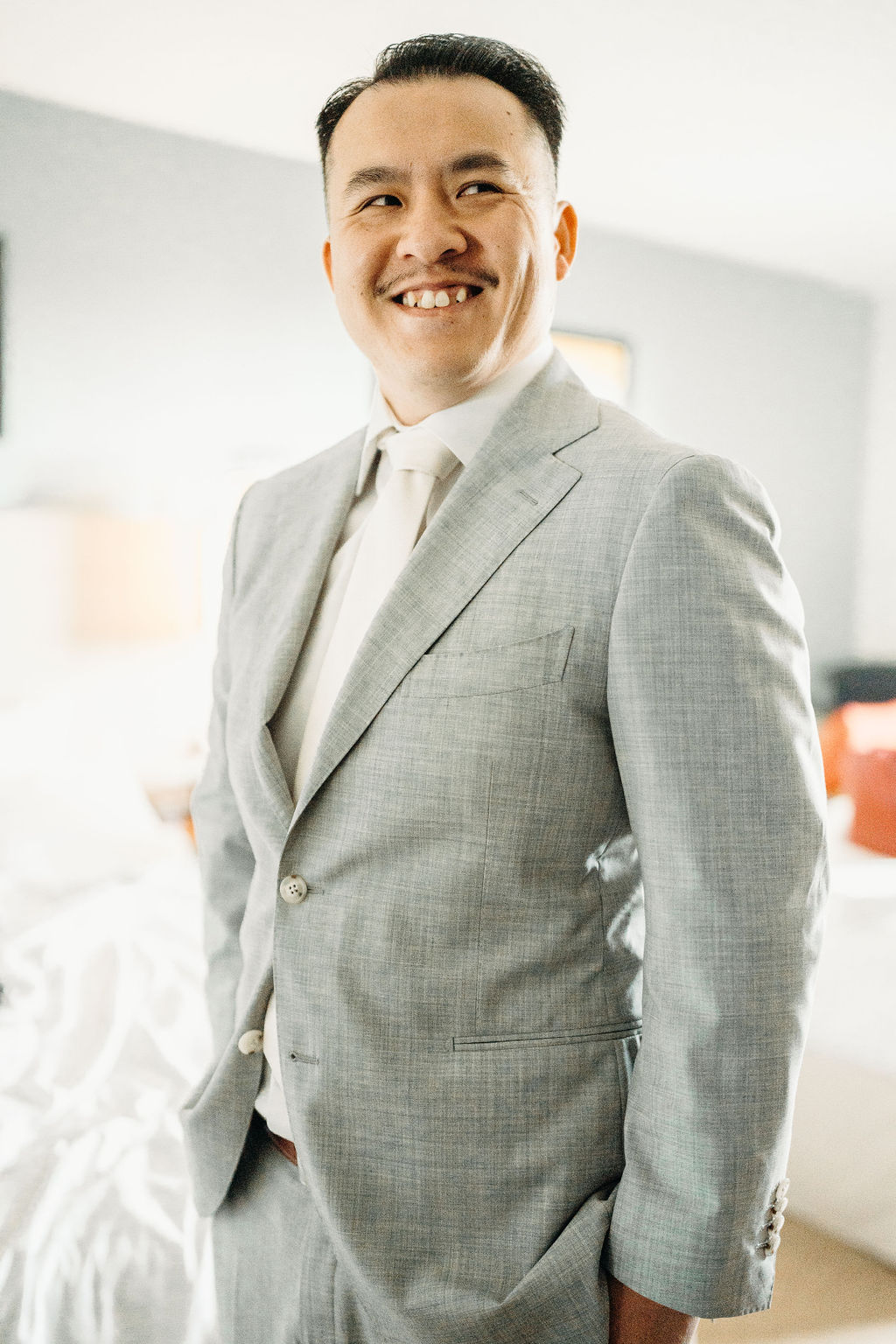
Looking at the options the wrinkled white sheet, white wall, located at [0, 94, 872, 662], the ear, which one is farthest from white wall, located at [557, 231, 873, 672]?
the ear

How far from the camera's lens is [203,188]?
335 centimetres

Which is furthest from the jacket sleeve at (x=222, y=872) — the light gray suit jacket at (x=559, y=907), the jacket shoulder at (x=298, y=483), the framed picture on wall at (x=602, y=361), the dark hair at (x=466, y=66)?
the framed picture on wall at (x=602, y=361)

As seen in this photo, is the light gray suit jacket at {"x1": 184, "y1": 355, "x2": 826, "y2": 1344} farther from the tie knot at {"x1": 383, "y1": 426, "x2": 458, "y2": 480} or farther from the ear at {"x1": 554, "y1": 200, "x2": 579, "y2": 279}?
the ear at {"x1": 554, "y1": 200, "x2": 579, "y2": 279}

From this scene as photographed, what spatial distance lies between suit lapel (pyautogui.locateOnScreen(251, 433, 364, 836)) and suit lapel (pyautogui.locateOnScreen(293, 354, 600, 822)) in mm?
80

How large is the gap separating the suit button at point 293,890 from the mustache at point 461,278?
573mm

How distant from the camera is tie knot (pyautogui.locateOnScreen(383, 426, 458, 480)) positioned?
101 centimetres

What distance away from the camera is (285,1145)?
3.30 ft

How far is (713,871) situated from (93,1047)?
146cm

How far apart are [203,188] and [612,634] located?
10.2 ft

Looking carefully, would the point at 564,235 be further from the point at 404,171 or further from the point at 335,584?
the point at 335,584

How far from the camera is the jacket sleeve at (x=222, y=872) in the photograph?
121cm

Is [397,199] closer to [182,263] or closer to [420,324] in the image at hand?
[420,324]

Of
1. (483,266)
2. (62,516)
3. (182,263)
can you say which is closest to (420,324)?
(483,266)

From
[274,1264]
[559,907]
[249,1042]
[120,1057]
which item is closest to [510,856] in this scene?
[559,907]
